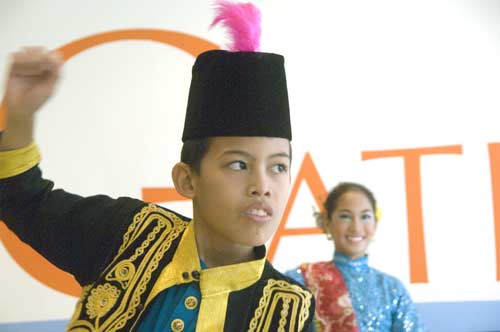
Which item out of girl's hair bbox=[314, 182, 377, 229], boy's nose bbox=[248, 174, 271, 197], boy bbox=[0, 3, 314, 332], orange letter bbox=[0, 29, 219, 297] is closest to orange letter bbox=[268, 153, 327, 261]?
girl's hair bbox=[314, 182, 377, 229]

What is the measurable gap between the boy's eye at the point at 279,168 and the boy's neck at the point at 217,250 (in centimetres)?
14

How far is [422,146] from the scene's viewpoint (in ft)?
7.94

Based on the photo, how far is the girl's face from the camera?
6.80ft

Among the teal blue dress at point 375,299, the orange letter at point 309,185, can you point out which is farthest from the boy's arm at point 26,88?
the orange letter at point 309,185

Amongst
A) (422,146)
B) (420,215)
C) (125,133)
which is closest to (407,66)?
(422,146)

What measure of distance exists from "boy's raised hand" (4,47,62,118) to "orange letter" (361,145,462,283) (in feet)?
5.59

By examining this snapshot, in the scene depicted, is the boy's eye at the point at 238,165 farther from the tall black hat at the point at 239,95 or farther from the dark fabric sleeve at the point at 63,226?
the dark fabric sleeve at the point at 63,226

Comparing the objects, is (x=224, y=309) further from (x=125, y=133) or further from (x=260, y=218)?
(x=125, y=133)

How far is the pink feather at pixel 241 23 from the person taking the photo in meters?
0.92

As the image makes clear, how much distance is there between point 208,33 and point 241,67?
1.50m

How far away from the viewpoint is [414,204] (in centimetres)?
240

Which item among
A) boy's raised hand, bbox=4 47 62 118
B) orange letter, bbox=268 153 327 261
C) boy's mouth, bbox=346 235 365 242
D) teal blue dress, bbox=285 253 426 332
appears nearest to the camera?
boy's raised hand, bbox=4 47 62 118

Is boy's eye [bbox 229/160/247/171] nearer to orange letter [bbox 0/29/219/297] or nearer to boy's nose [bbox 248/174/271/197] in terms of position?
boy's nose [bbox 248/174/271/197]

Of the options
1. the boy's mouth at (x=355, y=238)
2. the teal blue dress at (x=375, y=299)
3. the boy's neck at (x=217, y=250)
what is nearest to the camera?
the boy's neck at (x=217, y=250)
